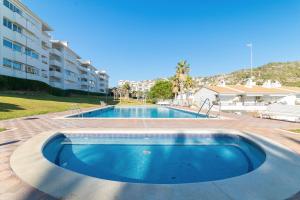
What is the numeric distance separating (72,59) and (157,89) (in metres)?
33.3

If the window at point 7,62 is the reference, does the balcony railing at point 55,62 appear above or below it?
above

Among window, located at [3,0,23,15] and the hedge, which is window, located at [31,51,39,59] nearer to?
the hedge

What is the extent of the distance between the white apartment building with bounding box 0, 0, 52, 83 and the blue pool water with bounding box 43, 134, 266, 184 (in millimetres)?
27161

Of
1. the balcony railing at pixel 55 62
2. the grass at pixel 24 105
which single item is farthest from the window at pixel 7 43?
the balcony railing at pixel 55 62

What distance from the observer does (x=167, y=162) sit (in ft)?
22.5

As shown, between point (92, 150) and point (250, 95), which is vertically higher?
point (250, 95)

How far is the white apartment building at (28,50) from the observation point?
99.0 feet

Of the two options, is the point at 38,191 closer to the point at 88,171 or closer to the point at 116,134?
the point at 88,171

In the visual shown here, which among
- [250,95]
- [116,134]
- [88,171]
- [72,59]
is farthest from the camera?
[72,59]

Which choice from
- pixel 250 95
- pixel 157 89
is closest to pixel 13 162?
pixel 250 95

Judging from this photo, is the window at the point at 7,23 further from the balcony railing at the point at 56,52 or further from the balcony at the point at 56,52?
the balcony railing at the point at 56,52

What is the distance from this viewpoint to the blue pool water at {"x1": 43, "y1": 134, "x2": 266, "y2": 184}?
5879mm

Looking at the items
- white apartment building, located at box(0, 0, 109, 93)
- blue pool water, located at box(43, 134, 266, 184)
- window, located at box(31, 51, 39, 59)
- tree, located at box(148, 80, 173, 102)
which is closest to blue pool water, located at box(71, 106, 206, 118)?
blue pool water, located at box(43, 134, 266, 184)

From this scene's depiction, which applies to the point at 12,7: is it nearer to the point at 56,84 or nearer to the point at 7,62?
the point at 7,62
